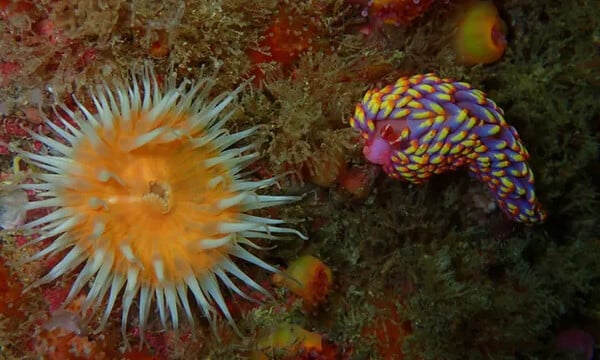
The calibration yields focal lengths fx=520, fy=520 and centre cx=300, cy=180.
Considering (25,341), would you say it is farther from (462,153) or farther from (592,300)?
(592,300)

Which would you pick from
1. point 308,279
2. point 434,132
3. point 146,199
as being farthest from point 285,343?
point 434,132

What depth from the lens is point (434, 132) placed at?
279cm

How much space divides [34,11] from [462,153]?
2.35 meters

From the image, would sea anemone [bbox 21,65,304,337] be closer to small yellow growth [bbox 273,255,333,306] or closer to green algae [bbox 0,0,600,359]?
green algae [bbox 0,0,600,359]

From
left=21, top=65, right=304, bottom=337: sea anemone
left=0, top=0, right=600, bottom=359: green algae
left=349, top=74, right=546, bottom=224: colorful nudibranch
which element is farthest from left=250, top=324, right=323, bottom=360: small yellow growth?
left=349, top=74, right=546, bottom=224: colorful nudibranch

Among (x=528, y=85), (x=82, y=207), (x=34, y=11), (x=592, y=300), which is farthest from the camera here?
(x=592, y=300)

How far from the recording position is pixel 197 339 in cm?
281

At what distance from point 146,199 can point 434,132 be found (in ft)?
5.01

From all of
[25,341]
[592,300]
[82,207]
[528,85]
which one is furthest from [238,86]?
[592,300]

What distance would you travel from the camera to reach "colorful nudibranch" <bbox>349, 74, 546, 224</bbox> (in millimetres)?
2811

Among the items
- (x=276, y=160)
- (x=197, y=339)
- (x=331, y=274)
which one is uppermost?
(x=276, y=160)

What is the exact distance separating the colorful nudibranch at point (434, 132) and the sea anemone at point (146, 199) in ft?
2.15

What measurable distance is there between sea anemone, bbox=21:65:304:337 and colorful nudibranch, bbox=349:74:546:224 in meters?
0.66

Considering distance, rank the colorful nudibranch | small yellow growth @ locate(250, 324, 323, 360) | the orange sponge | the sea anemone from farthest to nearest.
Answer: the orange sponge → small yellow growth @ locate(250, 324, 323, 360) → the colorful nudibranch → the sea anemone
